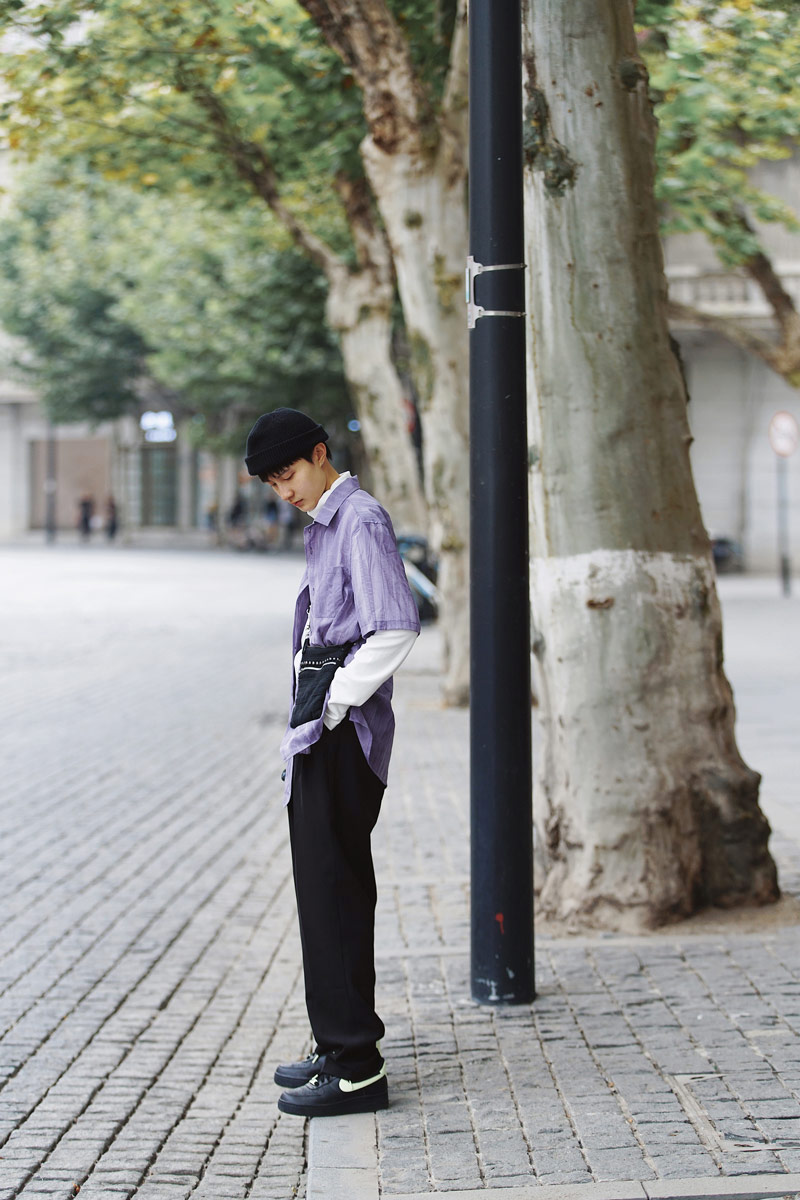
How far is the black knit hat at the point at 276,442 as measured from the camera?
3.91 m

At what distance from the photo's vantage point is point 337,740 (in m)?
3.96

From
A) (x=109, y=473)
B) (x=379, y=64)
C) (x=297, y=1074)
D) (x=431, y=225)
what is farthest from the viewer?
(x=109, y=473)

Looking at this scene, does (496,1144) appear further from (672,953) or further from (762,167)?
(762,167)

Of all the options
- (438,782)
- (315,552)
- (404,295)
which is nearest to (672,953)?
(315,552)

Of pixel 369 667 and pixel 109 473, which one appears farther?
pixel 109 473

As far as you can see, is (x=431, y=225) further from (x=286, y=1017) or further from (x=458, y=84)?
(x=286, y=1017)

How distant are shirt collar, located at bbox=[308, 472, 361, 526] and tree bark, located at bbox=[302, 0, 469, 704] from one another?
20.9 ft

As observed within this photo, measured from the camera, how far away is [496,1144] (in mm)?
3670

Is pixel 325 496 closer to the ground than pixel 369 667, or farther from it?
farther from it

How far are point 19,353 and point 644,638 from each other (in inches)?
1881

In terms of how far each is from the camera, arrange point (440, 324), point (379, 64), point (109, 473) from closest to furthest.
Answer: point (379, 64) → point (440, 324) → point (109, 473)

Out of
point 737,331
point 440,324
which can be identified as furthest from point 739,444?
point 440,324

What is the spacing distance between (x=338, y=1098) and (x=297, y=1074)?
0.22m

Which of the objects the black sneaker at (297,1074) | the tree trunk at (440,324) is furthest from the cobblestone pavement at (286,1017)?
the tree trunk at (440,324)
